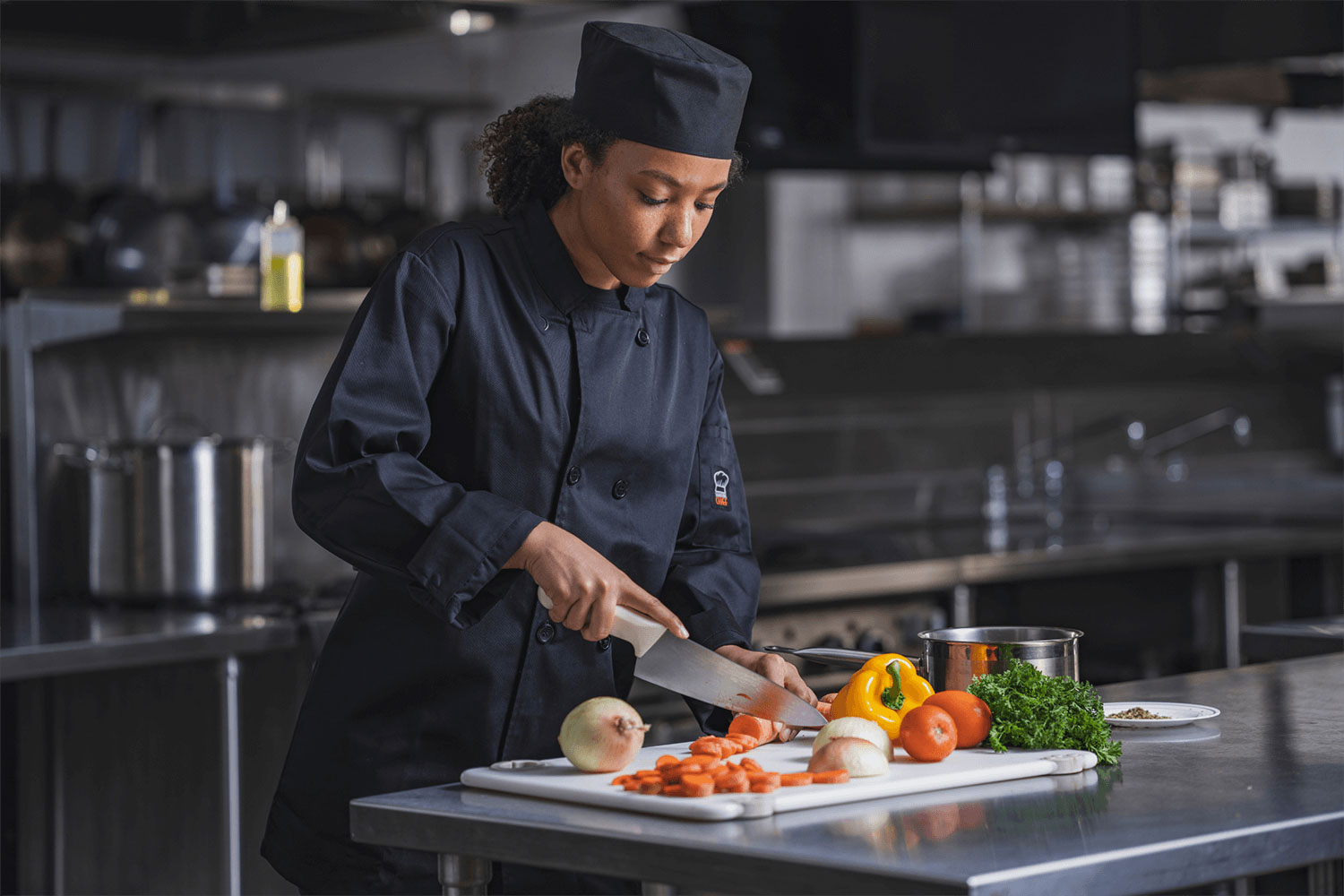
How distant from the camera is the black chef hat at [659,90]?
1898 mm

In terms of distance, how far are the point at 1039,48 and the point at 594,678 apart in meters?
2.90

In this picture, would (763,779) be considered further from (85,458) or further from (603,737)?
(85,458)

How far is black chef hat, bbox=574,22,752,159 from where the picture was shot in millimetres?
1898

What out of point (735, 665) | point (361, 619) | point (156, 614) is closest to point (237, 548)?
point (156, 614)

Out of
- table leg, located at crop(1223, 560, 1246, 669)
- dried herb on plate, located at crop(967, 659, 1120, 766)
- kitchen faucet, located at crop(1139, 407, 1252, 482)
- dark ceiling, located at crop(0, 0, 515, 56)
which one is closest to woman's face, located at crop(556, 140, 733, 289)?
dried herb on plate, located at crop(967, 659, 1120, 766)

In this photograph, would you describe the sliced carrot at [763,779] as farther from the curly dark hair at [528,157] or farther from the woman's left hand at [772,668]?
the curly dark hair at [528,157]

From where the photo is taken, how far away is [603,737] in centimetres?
163

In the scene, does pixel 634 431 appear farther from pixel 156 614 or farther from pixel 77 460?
pixel 77 460

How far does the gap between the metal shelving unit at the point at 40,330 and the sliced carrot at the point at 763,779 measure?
2.07m

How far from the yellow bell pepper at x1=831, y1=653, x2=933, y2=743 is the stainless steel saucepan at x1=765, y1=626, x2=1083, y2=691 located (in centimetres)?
5

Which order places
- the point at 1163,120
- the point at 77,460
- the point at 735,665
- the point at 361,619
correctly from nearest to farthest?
the point at 735,665 < the point at 361,619 < the point at 77,460 < the point at 1163,120

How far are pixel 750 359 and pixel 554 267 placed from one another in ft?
8.61

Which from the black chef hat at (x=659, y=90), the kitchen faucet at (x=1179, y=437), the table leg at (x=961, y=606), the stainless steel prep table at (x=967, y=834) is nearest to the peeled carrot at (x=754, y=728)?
the stainless steel prep table at (x=967, y=834)

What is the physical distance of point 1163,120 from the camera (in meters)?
8.61
